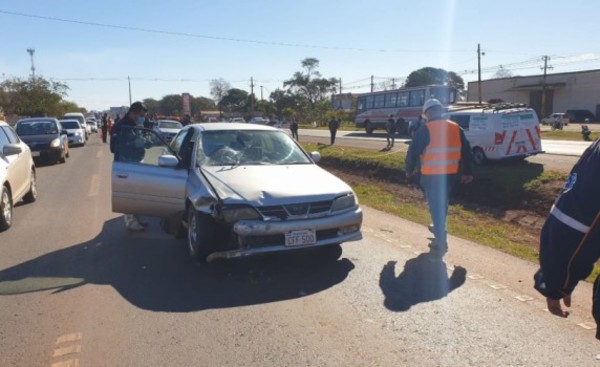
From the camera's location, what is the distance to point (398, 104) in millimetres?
34562

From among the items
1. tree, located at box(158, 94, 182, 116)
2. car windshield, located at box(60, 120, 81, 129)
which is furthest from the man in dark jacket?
tree, located at box(158, 94, 182, 116)

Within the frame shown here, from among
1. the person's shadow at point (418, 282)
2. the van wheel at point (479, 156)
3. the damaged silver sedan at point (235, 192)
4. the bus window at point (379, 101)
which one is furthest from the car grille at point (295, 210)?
the bus window at point (379, 101)

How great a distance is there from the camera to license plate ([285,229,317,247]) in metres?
5.15

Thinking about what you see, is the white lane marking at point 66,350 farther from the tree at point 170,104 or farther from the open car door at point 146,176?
the tree at point 170,104

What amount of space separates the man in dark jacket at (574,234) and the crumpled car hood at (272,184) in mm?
3361

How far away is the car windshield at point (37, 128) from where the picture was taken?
743 inches

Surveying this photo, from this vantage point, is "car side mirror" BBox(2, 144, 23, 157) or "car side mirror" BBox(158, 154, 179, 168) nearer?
"car side mirror" BBox(158, 154, 179, 168)

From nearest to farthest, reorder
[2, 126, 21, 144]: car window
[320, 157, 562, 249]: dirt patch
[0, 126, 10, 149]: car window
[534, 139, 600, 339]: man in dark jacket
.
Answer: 1. [534, 139, 600, 339]: man in dark jacket
2. [0, 126, 10, 149]: car window
3. [2, 126, 21, 144]: car window
4. [320, 157, 562, 249]: dirt patch

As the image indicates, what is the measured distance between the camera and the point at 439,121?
6.10 metres

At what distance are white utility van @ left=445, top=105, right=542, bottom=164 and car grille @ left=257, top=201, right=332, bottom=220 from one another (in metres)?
10.5

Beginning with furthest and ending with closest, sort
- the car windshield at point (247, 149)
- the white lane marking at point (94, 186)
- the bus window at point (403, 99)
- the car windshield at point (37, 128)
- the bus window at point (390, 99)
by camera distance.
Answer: the bus window at point (390, 99) < the bus window at point (403, 99) < the car windshield at point (37, 128) < the white lane marking at point (94, 186) < the car windshield at point (247, 149)

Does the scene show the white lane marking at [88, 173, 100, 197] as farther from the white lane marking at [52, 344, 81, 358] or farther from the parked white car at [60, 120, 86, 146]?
the parked white car at [60, 120, 86, 146]

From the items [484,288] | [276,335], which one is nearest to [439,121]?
[484,288]

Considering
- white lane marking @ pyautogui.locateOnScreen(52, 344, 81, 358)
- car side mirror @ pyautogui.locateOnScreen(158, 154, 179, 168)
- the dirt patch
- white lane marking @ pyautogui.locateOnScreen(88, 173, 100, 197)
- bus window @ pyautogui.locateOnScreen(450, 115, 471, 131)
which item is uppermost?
bus window @ pyautogui.locateOnScreen(450, 115, 471, 131)
